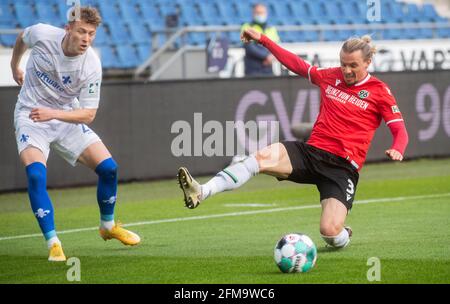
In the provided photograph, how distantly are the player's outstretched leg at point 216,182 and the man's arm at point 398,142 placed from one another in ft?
3.88

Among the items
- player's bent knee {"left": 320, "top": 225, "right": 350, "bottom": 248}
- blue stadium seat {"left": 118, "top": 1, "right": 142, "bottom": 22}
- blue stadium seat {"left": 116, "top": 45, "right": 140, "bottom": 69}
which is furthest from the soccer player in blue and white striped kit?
blue stadium seat {"left": 118, "top": 1, "right": 142, "bottom": 22}

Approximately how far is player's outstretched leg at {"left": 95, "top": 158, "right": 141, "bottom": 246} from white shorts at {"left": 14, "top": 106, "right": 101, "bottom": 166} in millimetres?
278

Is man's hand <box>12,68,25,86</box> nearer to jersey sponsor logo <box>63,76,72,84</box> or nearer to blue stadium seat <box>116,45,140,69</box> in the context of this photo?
jersey sponsor logo <box>63,76,72,84</box>

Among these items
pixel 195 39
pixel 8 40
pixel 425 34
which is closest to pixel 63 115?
pixel 8 40

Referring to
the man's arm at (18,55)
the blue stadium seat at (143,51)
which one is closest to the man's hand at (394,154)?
the man's arm at (18,55)

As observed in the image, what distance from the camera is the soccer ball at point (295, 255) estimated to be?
329 inches

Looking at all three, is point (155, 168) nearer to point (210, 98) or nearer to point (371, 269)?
point (210, 98)

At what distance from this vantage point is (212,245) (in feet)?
33.6

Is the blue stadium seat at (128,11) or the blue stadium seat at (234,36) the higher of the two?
the blue stadium seat at (128,11)

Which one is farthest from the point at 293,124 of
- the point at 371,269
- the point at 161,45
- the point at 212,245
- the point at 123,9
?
the point at 371,269

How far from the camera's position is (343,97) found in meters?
9.62

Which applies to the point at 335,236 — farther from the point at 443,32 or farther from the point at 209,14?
the point at 443,32

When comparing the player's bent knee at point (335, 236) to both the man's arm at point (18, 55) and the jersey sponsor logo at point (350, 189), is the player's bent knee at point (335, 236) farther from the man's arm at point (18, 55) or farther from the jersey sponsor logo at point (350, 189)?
the man's arm at point (18, 55)

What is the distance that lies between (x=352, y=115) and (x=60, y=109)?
2714 millimetres
